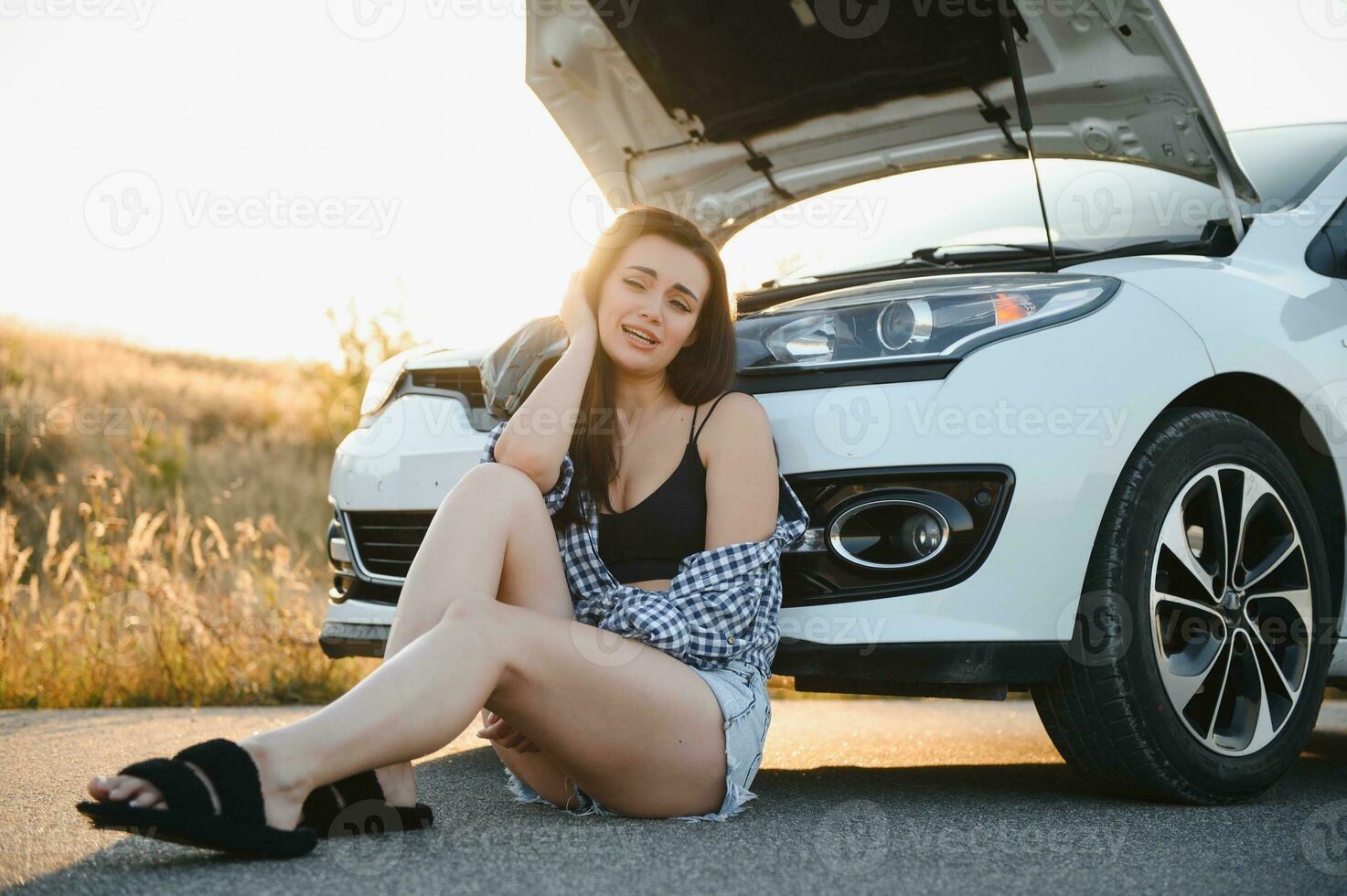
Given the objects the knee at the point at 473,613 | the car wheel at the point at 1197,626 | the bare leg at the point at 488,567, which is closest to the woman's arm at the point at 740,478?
the bare leg at the point at 488,567

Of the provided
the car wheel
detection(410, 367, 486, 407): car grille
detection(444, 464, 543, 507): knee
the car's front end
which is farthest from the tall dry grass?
the car wheel

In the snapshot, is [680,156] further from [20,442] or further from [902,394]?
[20,442]

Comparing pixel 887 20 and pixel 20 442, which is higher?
pixel 887 20

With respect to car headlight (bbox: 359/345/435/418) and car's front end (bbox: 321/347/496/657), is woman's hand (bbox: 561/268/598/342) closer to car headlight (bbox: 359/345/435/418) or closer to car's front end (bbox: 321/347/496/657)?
car's front end (bbox: 321/347/496/657)

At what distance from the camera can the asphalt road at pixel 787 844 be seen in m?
1.99

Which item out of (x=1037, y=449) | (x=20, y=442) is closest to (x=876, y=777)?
(x=1037, y=449)

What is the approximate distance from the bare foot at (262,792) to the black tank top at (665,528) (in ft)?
2.85

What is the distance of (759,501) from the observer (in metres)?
2.59

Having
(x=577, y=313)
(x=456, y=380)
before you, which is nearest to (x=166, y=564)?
(x=456, y=380)

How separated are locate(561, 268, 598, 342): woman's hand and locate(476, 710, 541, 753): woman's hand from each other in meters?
0.88

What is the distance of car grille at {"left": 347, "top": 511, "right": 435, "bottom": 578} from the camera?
348 cm

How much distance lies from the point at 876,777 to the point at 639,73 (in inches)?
81.4

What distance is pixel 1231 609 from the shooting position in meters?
2.83

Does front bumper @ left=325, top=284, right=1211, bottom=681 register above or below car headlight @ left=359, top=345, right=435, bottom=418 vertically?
below
